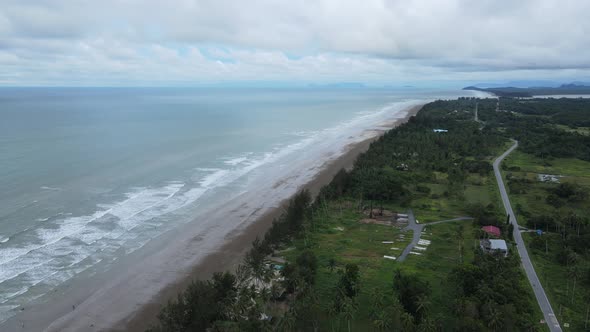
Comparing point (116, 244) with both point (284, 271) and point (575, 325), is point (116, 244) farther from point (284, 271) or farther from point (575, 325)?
point (575, 325)

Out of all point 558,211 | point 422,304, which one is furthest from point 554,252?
point 422,304

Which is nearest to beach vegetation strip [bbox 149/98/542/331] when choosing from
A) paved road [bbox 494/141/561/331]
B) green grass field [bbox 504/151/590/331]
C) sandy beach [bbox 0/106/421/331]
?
paved road [bbox 494/141/561/331]

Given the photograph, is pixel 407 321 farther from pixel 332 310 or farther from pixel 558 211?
pixel 558 211

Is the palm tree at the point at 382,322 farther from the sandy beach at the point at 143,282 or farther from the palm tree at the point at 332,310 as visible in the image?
the sandy beach at the point at 143,282

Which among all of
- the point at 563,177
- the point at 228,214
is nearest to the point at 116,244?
the point at 228,214

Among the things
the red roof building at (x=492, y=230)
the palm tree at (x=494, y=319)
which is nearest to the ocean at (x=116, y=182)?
the red roof building at (x=492, y=230)

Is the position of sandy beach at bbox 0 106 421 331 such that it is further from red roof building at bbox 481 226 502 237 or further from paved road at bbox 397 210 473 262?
red roof building at bbox 481 226 502 237
